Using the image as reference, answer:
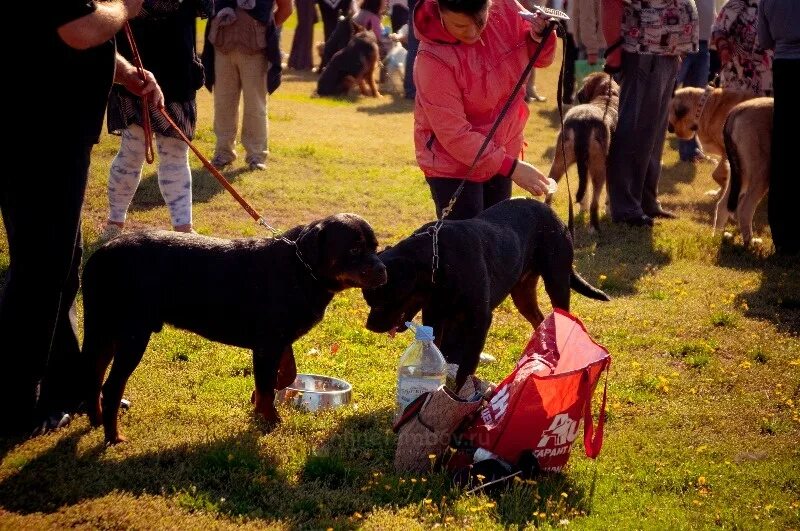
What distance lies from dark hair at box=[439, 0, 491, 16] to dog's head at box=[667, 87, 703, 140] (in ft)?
21.3

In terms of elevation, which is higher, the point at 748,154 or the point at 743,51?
the point at 743,51

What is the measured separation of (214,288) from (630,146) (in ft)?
20.4

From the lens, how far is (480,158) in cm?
538

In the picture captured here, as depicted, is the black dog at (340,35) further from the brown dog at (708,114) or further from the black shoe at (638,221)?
the black shoe at (638,221)

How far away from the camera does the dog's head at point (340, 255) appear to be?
434 centimetres

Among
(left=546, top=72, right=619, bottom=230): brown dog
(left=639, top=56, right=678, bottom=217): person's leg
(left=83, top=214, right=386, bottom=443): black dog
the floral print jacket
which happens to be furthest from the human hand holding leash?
the floral print jacket

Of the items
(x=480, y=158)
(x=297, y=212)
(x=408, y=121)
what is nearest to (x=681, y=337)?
(x=480, y=158)

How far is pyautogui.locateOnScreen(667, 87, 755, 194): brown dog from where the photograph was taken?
412 inches

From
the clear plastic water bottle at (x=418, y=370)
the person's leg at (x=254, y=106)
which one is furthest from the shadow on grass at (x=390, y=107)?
the clear plastic water bottle at (x=418, y=370)

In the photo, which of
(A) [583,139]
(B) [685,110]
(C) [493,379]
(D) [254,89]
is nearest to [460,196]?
(C) [493,379]

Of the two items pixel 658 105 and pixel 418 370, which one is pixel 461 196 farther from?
pixel 658 105

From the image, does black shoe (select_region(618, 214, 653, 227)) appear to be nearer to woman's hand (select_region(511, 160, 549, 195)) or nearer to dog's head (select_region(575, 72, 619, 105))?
dog's head (select_region(575, 72, 619, 105))

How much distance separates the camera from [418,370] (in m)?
4.87

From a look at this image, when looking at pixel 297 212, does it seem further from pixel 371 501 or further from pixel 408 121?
pixel 408 121
